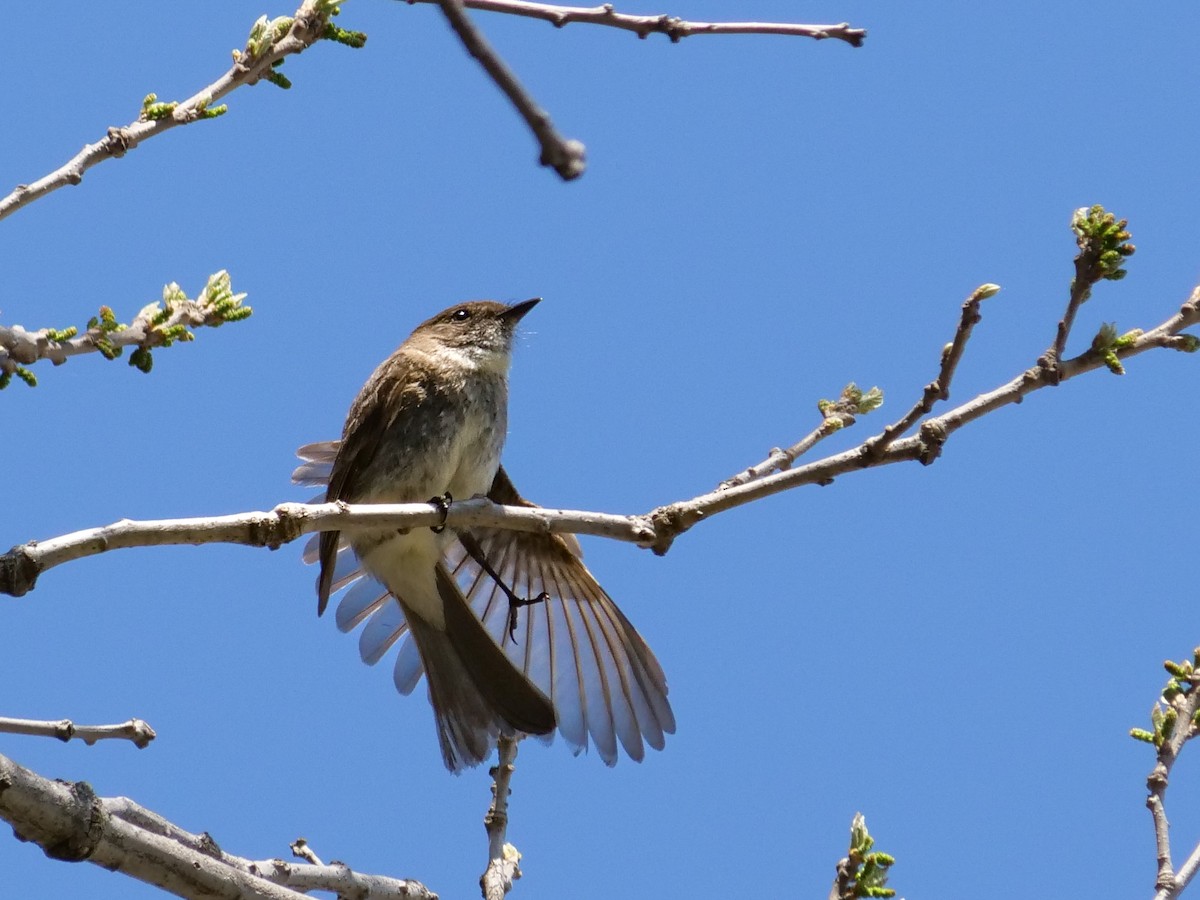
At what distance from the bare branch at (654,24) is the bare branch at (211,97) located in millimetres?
1156

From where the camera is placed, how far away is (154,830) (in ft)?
12.2

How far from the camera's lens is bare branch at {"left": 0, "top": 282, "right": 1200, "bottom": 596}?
323 cm

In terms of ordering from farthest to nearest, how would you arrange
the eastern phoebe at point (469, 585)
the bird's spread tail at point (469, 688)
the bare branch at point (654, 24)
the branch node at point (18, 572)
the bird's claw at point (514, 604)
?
the eastern phoebe at point (469, 585), the bird's spread tail at point (469, 688), the bird's claw at point (514, 604), the branch node at point (18, 572), the bare branch at point (654, 24)

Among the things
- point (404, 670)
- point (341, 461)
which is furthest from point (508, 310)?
point (404, 670)

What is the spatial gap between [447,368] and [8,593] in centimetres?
341

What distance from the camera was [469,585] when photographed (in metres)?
7.07

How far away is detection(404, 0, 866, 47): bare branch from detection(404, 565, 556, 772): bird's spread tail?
131 inches

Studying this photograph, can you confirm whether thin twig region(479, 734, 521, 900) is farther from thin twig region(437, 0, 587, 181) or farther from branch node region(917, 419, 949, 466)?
thin twig region(437, 0, 587, 181)

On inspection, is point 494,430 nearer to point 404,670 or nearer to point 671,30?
point 404,670

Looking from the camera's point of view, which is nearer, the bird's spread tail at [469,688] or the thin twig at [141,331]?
→ the thin twig at [141,331]

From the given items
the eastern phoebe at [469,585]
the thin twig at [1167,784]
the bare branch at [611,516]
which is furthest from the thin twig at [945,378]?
the eastern phoebe at [469,585]

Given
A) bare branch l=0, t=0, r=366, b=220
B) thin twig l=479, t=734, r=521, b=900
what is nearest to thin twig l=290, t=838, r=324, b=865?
thin twig l=479, t=734, r=521, b=900

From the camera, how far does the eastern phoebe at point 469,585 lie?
19.8 ft

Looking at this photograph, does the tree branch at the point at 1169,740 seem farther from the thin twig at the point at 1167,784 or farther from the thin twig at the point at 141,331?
the thin twig at the point at 141,331
